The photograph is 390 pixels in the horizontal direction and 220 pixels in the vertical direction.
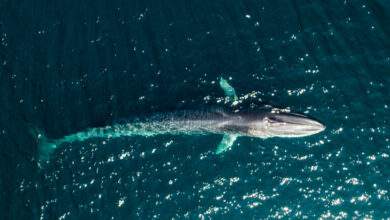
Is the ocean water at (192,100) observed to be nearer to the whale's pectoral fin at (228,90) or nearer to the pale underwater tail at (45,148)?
the pale underwater tail at (45,148)

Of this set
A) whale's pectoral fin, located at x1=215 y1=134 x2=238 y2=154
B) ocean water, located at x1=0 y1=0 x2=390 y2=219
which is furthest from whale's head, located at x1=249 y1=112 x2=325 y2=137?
whale's pectoral fin, located at x1=215 y1=134 x2=238 y2=154

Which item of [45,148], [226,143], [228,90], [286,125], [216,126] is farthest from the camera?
[45,148]

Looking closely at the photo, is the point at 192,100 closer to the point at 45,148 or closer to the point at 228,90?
the point at 228,90

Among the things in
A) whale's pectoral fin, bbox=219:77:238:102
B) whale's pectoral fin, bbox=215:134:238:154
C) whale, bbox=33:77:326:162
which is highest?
whale's pectoral fin, bbox=219:77:238:102

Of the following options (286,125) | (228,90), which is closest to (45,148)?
(228,90)

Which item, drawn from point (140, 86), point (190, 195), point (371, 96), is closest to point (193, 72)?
point (140, 86)

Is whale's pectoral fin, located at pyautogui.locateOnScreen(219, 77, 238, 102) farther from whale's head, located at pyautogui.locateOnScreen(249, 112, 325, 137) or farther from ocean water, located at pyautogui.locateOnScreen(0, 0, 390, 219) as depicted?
whale's head, located at pyautogui.locateOnScreen(249, 112, 325, 137)
